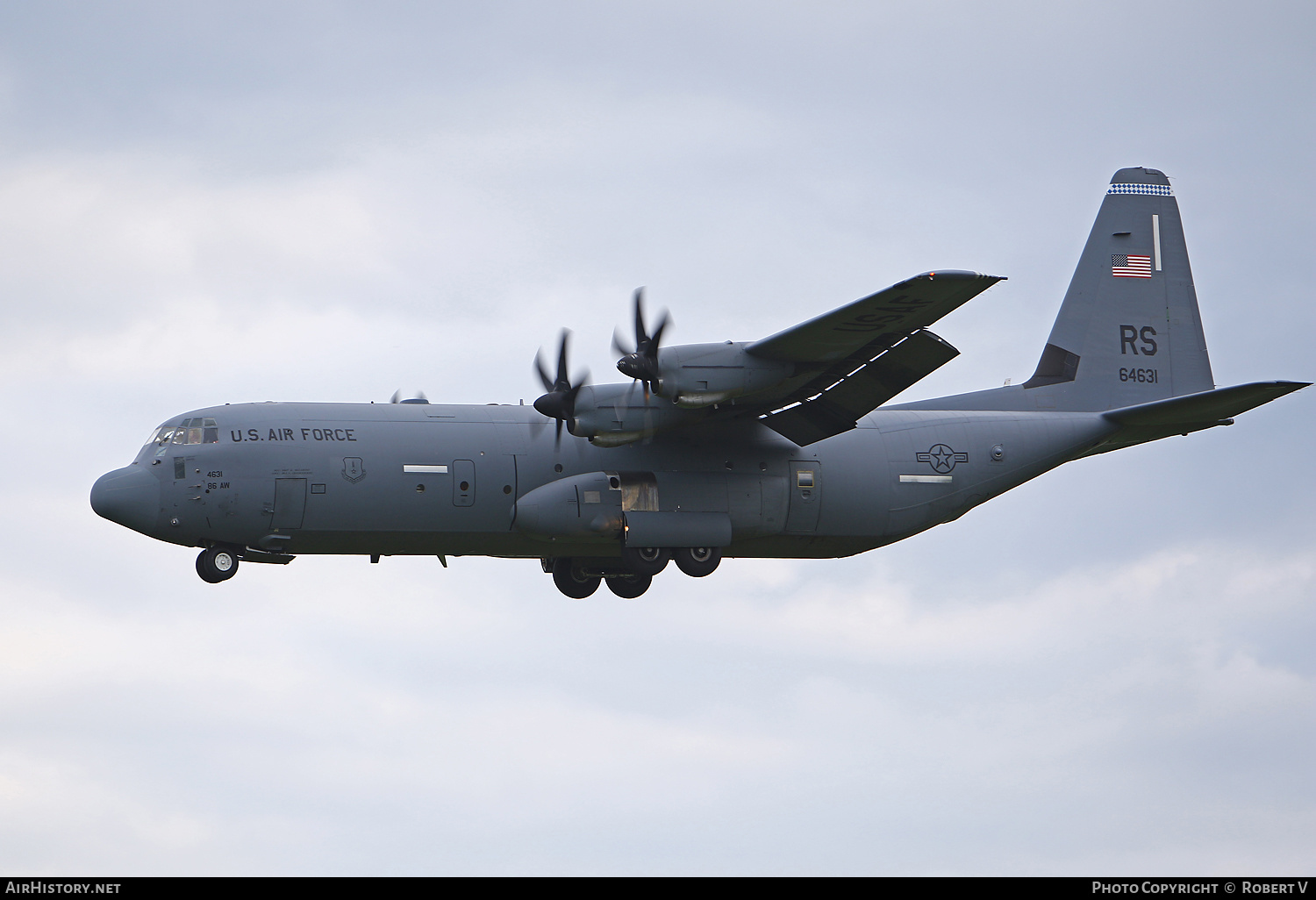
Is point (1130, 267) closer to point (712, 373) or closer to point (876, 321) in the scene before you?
point (876, 321)

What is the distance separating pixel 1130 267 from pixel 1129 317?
1.06m

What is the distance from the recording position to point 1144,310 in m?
29.5

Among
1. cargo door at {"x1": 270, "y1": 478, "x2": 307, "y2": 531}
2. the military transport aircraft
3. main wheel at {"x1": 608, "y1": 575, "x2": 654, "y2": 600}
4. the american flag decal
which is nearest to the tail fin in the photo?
the american flag decal

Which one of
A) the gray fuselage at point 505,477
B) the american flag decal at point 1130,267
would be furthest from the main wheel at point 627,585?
the american flag decal at point 1130,267

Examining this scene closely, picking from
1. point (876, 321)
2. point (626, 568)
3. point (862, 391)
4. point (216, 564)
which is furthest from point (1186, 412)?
point (216, 564)

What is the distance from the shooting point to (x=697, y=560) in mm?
25094

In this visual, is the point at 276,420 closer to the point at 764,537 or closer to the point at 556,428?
the point at 556,428

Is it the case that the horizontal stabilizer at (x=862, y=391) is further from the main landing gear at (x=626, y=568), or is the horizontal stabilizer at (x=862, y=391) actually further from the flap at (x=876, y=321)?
the main landing gear at (x=626, y=568)

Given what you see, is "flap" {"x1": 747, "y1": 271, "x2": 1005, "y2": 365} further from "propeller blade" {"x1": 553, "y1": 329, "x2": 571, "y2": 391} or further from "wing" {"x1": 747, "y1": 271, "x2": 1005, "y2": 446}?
"propeller blade" {"x1": 553, "y1": 329, "x2": 571, "y2": 391}

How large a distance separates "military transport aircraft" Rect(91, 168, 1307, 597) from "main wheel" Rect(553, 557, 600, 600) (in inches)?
1.1
